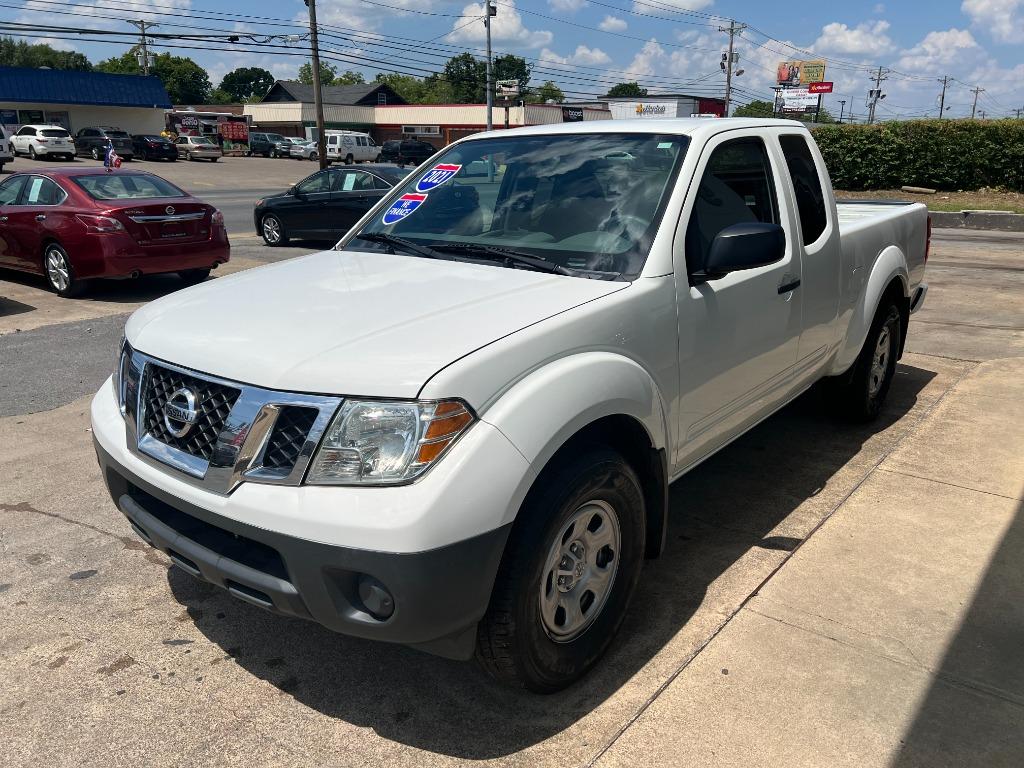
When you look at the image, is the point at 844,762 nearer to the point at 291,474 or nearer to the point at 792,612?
the point at 792,612

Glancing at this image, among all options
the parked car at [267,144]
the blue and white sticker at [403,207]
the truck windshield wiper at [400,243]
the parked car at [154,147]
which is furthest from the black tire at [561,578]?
the parked car at [267,144]

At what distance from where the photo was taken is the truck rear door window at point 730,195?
3.31 m

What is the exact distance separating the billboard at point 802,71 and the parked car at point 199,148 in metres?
80.0

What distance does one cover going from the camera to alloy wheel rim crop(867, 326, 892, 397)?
5.29 m

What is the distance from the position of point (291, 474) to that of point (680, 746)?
1.45m

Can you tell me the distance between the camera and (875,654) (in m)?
3.01

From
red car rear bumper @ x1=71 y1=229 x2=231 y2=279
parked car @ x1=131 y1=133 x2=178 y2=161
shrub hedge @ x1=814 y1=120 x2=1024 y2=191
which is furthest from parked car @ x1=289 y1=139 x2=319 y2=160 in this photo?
red car rear bumper @ x1=71 y1=229 x2=231 y2=279

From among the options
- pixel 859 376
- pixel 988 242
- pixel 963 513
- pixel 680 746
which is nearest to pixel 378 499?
pixel 680 746

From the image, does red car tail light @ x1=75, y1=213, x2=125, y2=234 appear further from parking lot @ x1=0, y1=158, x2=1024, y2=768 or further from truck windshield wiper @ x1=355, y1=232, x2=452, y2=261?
truck windshield wiper @ x1=355, y1=232, x2=452, y2=261

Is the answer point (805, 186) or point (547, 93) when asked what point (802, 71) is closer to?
point (547, 93)

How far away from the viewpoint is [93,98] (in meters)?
60.4

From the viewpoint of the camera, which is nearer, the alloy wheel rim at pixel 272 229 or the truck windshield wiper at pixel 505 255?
the truck windshield wiper at pixel 505 255

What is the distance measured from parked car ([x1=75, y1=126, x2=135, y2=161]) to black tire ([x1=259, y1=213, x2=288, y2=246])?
36871mm

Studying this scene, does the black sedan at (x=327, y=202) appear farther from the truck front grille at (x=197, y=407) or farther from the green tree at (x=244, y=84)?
the green tree at (x=244, y=84)
